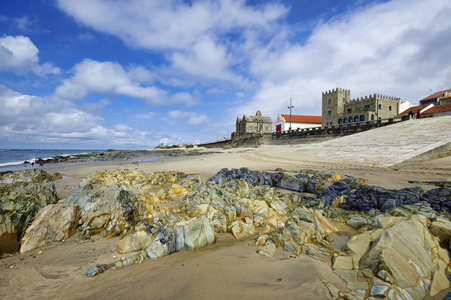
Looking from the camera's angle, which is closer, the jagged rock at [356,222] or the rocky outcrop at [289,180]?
the jagged rock at [356,222]

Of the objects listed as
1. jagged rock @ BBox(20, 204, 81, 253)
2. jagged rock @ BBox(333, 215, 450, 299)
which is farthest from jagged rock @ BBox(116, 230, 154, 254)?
jagged rock @ BBox(333, 215, 450, 299)

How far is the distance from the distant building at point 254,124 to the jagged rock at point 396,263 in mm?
63590

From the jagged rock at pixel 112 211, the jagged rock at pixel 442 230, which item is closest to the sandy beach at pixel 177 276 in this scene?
the jagged rock at pixel 112 211

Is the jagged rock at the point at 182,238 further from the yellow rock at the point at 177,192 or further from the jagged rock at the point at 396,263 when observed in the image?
the yellow rock at the point at 177,192

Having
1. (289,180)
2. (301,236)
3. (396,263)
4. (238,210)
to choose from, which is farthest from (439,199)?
(238,210)

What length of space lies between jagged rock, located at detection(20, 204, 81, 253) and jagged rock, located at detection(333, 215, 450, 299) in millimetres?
4272

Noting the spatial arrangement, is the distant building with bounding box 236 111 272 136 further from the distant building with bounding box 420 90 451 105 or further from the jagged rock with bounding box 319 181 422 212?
the jagged rock with bounding box 319 181 422 212

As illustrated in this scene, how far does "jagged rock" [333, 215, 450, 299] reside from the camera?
1999mm

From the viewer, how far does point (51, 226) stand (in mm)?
3494

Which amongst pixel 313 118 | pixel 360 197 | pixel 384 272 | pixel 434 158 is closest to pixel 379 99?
pixel 313 118

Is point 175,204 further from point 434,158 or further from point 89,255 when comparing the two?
point 434,158

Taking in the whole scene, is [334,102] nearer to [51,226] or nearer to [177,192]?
[177,192]

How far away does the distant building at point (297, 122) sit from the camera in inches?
2536

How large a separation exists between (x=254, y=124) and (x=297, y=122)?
44.6ft
